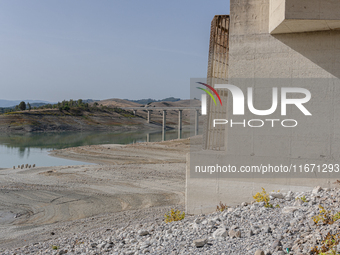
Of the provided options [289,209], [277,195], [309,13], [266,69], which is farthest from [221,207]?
[309,13]

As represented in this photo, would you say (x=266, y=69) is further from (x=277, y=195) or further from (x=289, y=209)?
(x=289, y=209)

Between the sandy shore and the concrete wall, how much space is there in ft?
8.16

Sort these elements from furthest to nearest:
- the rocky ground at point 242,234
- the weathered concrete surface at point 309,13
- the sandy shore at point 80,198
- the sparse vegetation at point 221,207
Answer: the sandy shore at point 80,198
the sparse vegetation at point 221,207
the weathered concrete surface at point 309,13
the rocky ground at point 242,234

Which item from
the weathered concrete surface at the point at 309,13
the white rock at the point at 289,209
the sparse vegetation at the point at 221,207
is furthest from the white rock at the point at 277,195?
the weathered concrete surface at the point at 309,13

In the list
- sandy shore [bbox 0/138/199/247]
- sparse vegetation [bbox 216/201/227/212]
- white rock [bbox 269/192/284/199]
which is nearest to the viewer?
white rock [bbox 269/192/284/199]

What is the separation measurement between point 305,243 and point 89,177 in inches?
569

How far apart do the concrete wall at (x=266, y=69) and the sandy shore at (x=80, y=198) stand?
2.49 meters

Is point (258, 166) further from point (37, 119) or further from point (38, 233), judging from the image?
point (37, 119)

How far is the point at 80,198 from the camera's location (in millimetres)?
13633

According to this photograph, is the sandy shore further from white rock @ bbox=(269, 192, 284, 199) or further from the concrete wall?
white rock @ bbox=(269, 192, 284, 199)

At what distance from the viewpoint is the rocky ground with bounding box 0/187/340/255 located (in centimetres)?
529

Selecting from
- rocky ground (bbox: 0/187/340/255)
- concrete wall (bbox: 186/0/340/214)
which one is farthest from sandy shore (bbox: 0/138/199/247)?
concrete wall (bbox: 186/0/340/214)

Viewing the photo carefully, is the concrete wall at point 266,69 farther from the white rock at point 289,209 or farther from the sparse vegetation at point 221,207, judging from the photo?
the white rock at point 289,209

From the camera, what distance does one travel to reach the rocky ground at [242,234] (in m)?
5.29
